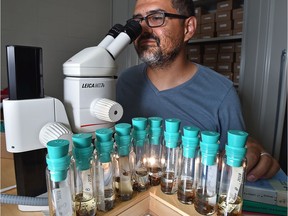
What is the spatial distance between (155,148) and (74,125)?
18cm

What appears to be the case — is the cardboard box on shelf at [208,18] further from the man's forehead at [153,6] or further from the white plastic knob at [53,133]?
the white plastic knob at [53,133]

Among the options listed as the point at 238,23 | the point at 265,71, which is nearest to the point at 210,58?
the point at 238,23

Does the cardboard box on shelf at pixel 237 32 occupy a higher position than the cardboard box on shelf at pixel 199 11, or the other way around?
the cardboard box on shelf at pixel 199 11

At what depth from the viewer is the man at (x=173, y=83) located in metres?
0.85

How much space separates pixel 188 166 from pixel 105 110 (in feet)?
0.65

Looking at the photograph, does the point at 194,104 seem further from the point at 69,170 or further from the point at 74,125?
the point at 69,170

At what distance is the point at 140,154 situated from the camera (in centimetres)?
45

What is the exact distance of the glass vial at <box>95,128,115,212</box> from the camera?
369 millimetres

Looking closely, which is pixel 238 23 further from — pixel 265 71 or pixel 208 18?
pixel 265 71

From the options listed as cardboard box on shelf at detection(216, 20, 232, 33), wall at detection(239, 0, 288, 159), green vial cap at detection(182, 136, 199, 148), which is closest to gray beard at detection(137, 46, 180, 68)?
green vial cap at detection(182, 136, 199, 148)

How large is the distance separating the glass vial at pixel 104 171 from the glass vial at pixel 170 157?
0.11 meters

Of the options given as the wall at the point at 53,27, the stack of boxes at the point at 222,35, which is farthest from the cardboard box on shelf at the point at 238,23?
the wall at the point at 53,27

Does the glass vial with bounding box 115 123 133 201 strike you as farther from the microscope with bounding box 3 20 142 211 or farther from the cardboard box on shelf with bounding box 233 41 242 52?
the cardboard box on shelf with bounding box 233 41 242 52

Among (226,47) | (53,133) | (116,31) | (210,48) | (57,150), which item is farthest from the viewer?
(210,48)
